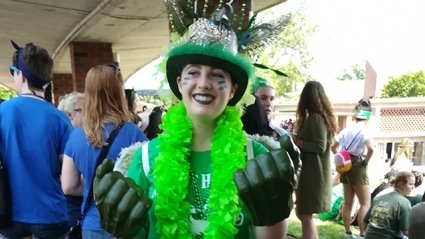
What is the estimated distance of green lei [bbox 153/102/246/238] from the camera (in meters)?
1.53

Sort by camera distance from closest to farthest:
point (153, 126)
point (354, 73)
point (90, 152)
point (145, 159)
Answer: point (145, 159) → point (90, 152) → point (153, 126) → point (354, 73)

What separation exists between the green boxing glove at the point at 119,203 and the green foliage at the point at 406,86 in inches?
1158

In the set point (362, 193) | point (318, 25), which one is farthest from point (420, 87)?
point (362, 193)

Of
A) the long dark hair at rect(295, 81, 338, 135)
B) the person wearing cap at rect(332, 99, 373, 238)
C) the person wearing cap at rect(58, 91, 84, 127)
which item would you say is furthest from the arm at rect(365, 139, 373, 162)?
the person wearing cap at rect(58, 91, 84, 127)

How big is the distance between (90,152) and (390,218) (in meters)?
2.86

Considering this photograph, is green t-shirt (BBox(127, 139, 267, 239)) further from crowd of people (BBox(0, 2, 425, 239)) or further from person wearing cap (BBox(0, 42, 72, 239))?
person wearing cap (BBox(0, 42, 72, 239))

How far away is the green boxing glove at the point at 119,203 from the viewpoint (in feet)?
4.22

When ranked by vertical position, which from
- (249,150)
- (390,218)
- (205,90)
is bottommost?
(390,218)

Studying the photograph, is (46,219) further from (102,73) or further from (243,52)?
(243,52)

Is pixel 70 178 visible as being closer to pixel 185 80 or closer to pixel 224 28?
pixel 185 80

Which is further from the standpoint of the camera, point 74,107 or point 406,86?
point 406,86

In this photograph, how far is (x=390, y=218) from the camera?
3.80 meters

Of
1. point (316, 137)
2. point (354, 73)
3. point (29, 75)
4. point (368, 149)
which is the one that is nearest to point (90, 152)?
point (29, 75)

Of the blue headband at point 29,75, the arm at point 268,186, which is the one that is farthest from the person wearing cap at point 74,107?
the arm at point 268,186
